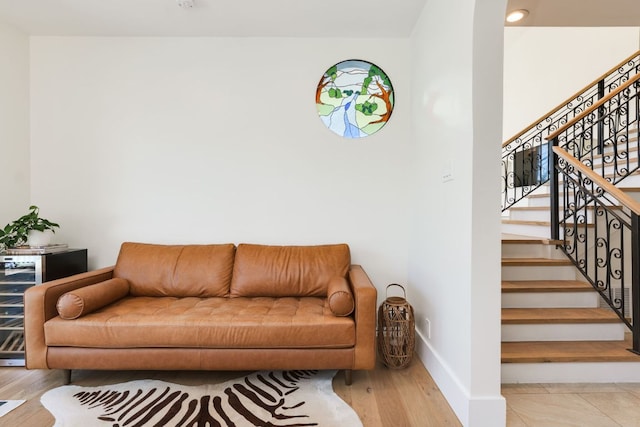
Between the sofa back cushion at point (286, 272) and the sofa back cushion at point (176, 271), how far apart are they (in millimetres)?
121

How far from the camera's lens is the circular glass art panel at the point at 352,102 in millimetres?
3162

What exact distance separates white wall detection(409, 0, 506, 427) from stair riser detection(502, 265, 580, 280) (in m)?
0.94

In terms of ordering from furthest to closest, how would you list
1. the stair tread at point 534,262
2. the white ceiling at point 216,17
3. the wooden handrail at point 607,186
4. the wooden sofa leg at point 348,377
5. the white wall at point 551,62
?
the white wall at point 551,62
the stair tread at point 534,262
the white ceiling at point 216,17
the wooden handrail at point 607,186
the wooden sofa leg at point 348,377

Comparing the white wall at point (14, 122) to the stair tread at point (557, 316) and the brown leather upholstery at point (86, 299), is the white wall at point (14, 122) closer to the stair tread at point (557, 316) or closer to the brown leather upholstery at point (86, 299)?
the brown leather upholstery at point (86, 299)

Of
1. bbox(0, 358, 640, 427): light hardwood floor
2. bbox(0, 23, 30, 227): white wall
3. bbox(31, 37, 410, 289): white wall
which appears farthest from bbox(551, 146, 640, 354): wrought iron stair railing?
bbox(0, 23, 30, 227): white wall

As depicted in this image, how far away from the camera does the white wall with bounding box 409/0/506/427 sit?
5.89 ft

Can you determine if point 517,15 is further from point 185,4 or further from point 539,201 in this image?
point 185,4

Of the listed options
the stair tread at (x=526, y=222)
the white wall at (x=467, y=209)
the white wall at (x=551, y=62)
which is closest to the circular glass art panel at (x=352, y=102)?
the white wall at (x=467, y=209)

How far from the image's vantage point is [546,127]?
4.67 meters

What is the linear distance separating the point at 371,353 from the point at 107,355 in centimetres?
168

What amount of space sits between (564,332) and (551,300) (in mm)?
284

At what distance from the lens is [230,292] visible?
2.80 metres

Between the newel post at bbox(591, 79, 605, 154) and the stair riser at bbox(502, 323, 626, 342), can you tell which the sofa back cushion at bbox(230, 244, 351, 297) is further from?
the newel post at bbox(591, 79, 605, 154)

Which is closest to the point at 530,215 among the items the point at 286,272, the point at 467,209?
the point at 467,209
